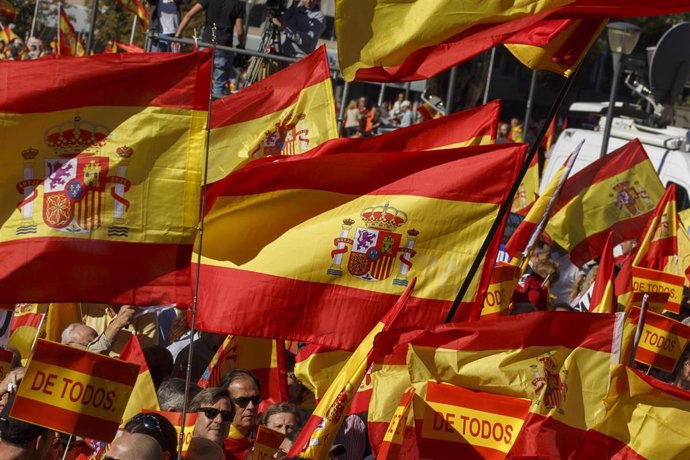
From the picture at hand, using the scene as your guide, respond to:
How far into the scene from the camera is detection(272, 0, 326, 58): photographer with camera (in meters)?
13.6

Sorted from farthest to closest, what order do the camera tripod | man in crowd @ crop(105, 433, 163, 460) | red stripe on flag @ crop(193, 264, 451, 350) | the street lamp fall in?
the street lamp → the camera tripod → red stripe on flag @ crop(193, 264, 451, 350) → man in crowd @ crop(105, 433, 163, 460)

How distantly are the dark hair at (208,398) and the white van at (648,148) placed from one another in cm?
782

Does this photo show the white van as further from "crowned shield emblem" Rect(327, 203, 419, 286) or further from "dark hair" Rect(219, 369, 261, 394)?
"dark hair" Rect(219, 369, 261, 394)

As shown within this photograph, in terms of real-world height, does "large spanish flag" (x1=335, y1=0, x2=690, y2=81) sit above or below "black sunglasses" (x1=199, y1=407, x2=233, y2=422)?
above

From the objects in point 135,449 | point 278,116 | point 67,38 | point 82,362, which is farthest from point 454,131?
point 67,38

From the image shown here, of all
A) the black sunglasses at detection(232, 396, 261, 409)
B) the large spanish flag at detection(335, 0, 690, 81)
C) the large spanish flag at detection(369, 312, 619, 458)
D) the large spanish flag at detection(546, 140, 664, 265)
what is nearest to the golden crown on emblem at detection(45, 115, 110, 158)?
the large spanish flag at detection(335, 0, 690, 81)

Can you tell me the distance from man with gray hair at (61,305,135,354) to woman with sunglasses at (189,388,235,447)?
1358mm

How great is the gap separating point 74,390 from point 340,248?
195 centimetres

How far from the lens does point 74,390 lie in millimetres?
5812

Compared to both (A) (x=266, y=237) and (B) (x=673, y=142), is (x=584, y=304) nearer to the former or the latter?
(B) (x=673, y=142)

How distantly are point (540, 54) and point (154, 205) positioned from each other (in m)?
1.99

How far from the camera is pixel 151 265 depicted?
270 inches

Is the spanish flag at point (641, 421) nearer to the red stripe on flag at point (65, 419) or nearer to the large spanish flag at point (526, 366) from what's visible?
the large spanish flag at point (526, 366)

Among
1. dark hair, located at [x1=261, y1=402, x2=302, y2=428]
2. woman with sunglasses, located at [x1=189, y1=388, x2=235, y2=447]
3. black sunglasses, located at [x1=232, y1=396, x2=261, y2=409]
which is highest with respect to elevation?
woman with sunglasses, located at [x1=189, y1=388, x2=235, y2=447]
